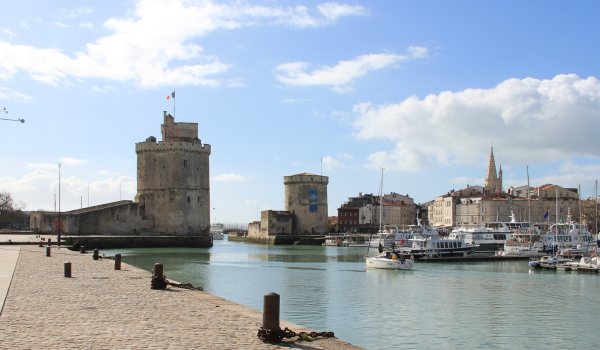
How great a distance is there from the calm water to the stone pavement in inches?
149

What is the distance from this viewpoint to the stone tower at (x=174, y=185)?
58.1 meters

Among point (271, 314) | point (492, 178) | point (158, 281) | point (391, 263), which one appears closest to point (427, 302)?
point (158, 281)

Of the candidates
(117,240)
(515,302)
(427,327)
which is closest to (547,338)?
(427,327)

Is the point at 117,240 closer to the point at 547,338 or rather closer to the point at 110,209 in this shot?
the point at 110,209

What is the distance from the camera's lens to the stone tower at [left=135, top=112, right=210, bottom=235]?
58062 mm

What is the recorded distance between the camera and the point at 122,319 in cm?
1012

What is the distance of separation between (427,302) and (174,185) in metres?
42.5

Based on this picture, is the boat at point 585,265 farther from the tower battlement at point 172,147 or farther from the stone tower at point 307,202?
the stone tower at point 307,202

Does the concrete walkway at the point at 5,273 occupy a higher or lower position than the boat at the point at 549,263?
higher

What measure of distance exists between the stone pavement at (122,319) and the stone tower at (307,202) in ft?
201

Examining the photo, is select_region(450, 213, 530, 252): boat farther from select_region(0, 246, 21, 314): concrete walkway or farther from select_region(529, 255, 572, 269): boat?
select_region(0, 246, 21, 314): concrete walkway

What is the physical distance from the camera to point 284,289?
22859mm

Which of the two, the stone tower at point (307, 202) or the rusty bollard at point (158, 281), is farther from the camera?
the stone tower at point (307, 202)

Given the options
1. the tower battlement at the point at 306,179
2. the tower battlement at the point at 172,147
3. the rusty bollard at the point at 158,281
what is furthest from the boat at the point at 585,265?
the tower battlement at the point at 306,179
